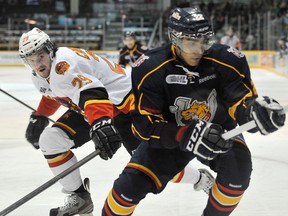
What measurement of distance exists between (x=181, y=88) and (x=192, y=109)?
0.11m

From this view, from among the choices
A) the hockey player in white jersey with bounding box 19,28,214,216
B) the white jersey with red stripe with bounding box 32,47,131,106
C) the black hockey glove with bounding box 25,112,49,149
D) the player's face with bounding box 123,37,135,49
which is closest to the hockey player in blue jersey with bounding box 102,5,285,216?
the hockey player in white jersey with bounding box 19,28,214,216

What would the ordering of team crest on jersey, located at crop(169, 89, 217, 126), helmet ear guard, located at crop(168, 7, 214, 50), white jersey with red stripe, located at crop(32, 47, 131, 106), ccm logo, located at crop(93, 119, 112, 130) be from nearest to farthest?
1. helmet ear guard, located at crop(168, 7, 214, 50)
2. team crest on jersey, located at crop(169, 89, 217, 126)
3. ccm logo, located at crop(93, 119, 112, 130)
4. white jersey with red stripe, located at crop(32, 47, 131, 106)

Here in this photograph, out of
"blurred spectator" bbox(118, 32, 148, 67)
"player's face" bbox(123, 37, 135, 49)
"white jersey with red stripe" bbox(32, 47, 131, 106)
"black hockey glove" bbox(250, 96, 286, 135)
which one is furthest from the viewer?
"blurred spectator" bbox(118, 32, 148, 67)

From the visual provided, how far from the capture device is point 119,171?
142 inches

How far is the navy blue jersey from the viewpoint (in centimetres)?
200

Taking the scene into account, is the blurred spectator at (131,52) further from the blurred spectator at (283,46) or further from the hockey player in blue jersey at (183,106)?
the hockey player in blue jersey at (183,106)

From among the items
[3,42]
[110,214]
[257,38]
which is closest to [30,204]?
[110,214]

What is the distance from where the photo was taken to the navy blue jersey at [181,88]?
2002 millimetres

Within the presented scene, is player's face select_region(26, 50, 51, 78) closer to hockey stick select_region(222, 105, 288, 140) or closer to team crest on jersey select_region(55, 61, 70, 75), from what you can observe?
team crest on jersey select_region(55, 61, 70, 75)

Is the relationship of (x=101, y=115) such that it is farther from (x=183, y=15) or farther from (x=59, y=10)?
(x=59, y=10)

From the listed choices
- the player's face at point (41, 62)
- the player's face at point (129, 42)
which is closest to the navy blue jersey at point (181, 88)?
the player's face at point (41, 62)

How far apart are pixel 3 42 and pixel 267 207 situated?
13764mm

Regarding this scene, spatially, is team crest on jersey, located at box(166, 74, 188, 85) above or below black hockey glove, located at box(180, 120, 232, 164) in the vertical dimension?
above

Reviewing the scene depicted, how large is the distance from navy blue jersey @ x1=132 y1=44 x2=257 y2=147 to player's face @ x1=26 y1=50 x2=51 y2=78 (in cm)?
55
